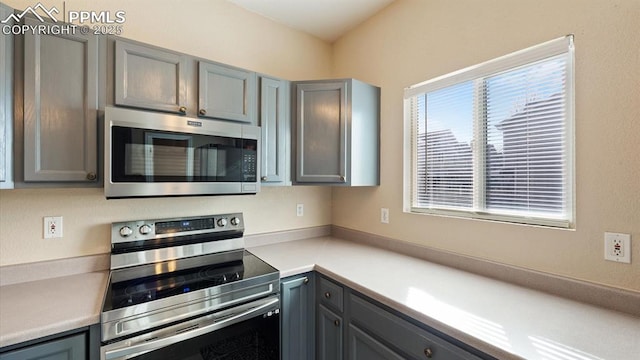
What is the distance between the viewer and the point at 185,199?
6.14 ft

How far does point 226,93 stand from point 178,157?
1.69 ft

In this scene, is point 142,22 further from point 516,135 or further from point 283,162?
point 516,135

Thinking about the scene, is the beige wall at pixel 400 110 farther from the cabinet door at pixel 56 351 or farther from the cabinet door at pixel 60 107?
the cabinet door at pixel 56 351

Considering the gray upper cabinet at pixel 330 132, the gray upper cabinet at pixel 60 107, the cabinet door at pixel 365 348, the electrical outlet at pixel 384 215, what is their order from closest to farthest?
the gray upper cabinet at pixel 60 107 → the cabinet door at pixel 365 348 → the gray upper cabinet at pixel 330 132 → the electrical outlet at pixel 384 215

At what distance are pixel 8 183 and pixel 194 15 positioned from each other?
4.77 feet

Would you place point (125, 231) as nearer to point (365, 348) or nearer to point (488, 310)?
point (365, 348)

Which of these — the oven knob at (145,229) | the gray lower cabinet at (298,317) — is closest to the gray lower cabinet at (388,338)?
the gray lower cabinet at (298,317)

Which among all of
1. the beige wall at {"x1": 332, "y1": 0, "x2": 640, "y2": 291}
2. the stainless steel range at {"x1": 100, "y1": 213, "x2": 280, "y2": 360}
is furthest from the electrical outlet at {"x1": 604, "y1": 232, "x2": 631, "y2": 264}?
the stainless steel range at {"x1": 100, "y1": 213, "x2": 280, "y2": 360}

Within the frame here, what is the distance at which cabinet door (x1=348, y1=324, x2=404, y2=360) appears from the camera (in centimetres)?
128

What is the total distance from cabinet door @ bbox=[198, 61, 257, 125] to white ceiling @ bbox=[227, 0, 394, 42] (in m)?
0.70

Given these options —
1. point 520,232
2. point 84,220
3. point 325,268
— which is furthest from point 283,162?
point 520,232

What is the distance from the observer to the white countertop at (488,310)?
34.4 inches

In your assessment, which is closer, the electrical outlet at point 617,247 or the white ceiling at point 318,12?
the electrical outlet at point 617,247

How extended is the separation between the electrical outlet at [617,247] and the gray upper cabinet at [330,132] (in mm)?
1297
